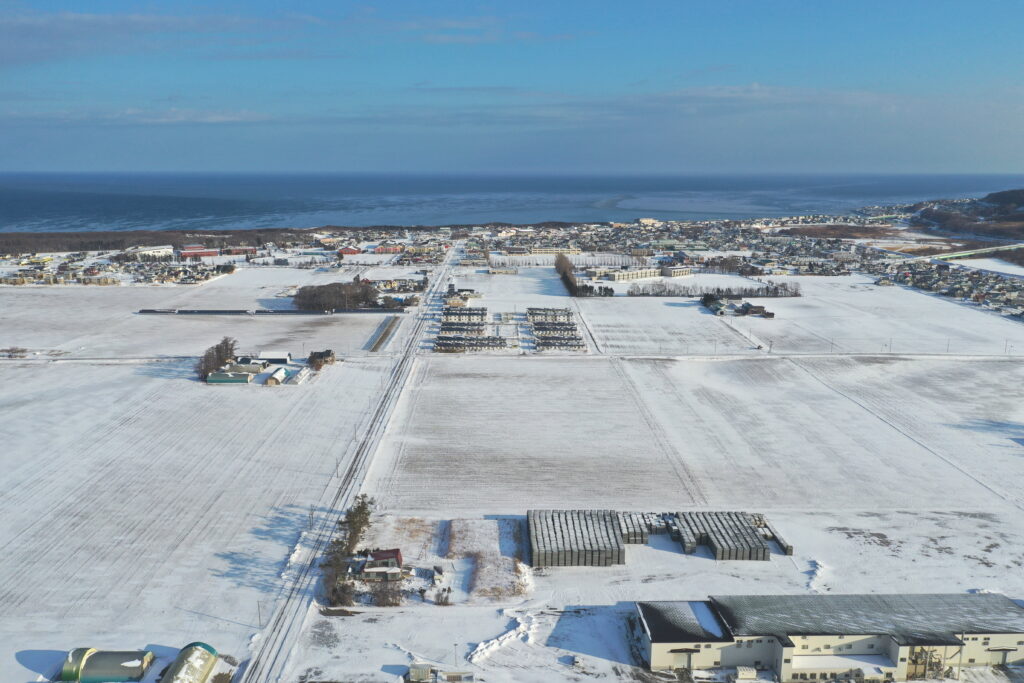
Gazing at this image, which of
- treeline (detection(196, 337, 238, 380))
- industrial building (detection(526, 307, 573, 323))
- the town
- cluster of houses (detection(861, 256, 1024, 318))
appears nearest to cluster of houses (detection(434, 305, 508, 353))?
the town

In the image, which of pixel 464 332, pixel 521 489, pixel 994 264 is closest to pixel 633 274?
pixel 464 332

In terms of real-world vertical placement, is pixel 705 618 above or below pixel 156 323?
below

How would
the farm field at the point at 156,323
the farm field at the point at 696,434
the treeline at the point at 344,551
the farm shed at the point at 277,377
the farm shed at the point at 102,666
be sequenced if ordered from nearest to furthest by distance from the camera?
the farm shed at the point at 102,666 < the treeline at the point at 344,551 < the farm field at the point at 696,434 < the farm shed at the point at 277,377 < the farm field at the point at 156,323

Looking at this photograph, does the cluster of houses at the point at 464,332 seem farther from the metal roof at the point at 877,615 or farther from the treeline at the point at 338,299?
the metal roof at the point at 877,615

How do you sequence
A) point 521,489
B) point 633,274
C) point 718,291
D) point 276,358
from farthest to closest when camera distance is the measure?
point 633,274
point 718,291
point 276,358
point 521,489

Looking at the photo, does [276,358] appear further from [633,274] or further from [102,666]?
[633,274]

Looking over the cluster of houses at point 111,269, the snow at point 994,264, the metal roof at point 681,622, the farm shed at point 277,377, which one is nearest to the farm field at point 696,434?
the metal roof at point 681,622

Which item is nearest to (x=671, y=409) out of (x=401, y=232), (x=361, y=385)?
(x=361, y=385)

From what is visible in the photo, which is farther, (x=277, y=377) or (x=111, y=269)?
(x=111, y=269)

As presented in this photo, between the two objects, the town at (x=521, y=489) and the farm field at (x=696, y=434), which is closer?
the town at (x=521, y=489)
